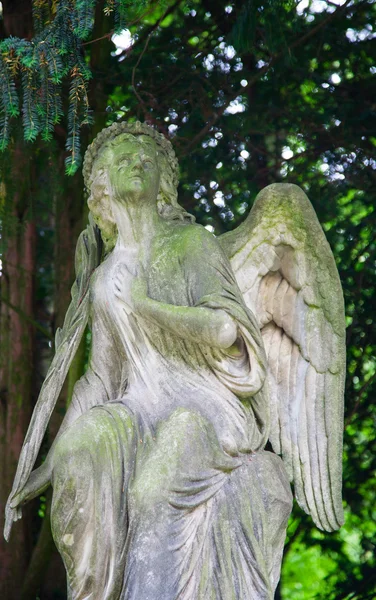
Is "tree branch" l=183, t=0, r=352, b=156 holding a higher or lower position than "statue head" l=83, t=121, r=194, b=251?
higher

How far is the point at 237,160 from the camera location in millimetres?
8367

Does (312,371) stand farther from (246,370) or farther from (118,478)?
(118,478)

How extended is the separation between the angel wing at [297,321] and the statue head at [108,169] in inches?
11.4

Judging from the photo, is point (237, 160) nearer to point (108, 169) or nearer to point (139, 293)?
point (108, 169)

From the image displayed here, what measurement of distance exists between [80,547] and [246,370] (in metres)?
0.90

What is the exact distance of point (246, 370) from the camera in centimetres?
498

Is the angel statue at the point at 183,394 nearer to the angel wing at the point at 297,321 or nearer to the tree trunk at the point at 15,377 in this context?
the angel wing at the point at 297,321

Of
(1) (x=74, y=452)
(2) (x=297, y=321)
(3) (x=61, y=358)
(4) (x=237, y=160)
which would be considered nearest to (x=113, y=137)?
(3) (x=61, y=358)

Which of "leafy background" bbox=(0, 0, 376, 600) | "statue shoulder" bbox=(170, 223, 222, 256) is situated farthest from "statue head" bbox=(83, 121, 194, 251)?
"leafy background" bbox=(0, 0, 376, 600)

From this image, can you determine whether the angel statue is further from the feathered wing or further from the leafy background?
the leafy background

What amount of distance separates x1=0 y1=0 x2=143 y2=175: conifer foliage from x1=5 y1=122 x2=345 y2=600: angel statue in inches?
27.4

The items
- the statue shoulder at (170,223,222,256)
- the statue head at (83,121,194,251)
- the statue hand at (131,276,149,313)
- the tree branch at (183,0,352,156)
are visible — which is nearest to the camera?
the statue hand at (131,276,149,313)

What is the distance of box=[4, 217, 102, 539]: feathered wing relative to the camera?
5023mm

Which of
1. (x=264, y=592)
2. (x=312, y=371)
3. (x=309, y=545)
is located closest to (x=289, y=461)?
(x=312, y=371)
